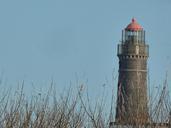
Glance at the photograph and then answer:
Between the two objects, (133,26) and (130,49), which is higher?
(133,26)

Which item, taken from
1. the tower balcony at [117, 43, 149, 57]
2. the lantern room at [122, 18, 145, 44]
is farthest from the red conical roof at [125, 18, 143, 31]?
the tower balcony at [117, 43, 149, 57]

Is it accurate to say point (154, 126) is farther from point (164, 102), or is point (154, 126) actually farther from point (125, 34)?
point (125, 34)

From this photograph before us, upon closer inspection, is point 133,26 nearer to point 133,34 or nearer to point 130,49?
point 133,34

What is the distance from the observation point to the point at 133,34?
64625mm

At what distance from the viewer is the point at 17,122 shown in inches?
800

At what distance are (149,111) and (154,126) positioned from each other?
0.44 metres

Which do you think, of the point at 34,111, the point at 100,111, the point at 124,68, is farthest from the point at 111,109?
the point at 124,68

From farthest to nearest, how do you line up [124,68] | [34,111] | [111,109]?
1. [124,68]
2. [34,111]
3. [111,109]

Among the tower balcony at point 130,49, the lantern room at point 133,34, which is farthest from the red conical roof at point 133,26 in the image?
the tower balcony at point 130,49

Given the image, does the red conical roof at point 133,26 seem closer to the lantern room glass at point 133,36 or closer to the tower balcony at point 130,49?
the lantern room glass at point 133,36

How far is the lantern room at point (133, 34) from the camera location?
64125 millimetres

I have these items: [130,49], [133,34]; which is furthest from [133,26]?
[130,49]

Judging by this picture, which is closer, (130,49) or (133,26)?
(130,49)

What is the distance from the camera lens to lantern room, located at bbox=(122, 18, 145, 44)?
210ft
